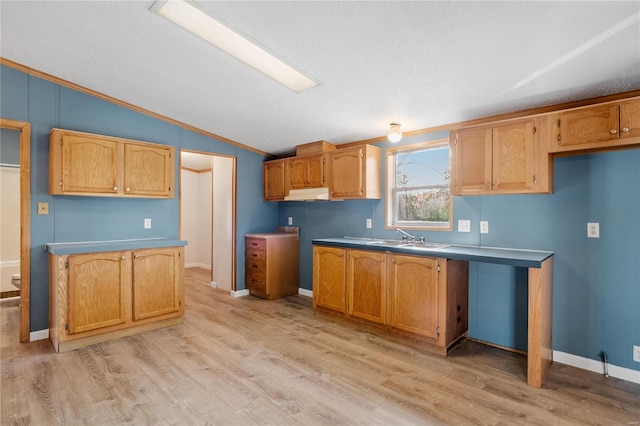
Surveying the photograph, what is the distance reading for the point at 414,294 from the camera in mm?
3016

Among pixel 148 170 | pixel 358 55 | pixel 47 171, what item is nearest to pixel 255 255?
pixel 148 170

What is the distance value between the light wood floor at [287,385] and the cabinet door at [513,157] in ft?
5.10

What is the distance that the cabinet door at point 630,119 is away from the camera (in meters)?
2.15

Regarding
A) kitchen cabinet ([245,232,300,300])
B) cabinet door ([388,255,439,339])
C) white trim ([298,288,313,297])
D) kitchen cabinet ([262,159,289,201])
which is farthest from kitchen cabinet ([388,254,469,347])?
kitchen cabinet ([262,159,289,201])

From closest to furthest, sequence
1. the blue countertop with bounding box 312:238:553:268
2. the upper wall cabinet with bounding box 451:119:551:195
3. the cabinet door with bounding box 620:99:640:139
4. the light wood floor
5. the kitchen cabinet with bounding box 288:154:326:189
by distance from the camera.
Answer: the light wood floor, the cabinet door with bounding box 620:99:640:139, the blue countertop with bounding box 312:238:553:268, the upper wall cabinet with bounding box 451:119:551:195, the kitchen cabinet with bounding box 288:154:326:189

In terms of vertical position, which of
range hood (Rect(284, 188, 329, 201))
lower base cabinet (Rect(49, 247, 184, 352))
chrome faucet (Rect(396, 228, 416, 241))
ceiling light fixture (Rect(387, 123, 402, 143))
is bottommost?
lower base cabinet (Rect(49, 247, 184, 352))

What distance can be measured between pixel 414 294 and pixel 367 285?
0.54 metres

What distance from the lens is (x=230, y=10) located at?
205 centimetres

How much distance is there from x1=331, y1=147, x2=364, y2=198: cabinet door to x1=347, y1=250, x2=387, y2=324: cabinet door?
0.83m

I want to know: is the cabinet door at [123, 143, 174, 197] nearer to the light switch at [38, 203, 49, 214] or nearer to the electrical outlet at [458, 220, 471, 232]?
the light switch at [38, 203, 49, 214]

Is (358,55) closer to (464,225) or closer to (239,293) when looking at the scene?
(464,225)

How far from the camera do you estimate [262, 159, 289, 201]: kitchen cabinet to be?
483 cm

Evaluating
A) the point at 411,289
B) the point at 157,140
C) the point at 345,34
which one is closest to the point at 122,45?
the point at 157,140

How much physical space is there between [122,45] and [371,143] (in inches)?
111
